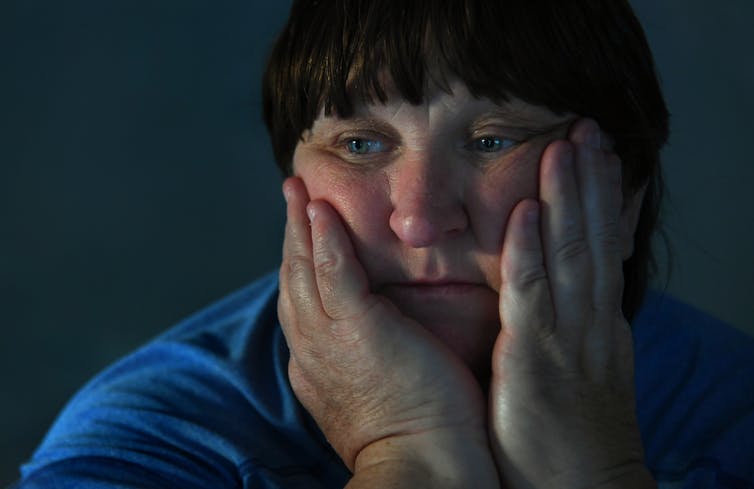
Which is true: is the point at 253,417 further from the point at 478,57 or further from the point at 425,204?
the point at 478,57

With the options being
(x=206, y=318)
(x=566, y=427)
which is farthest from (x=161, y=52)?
(x=566, y=427)

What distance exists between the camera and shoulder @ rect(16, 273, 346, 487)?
1477 mm

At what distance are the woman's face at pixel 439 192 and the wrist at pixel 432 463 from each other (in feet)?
0.44

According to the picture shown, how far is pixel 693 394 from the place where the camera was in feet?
5.39

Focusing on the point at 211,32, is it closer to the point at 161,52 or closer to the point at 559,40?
the point at 161,52

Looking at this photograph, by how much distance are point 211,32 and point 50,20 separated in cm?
34

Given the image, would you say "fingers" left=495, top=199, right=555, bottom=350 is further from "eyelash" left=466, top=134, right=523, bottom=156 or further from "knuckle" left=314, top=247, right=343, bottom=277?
"knuckle" left=314, top=247, right=343, bottom=277

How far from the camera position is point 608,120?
141 centimetres

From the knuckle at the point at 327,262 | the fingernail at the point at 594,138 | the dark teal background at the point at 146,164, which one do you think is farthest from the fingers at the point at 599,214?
the dark teal background at the point at 146,164

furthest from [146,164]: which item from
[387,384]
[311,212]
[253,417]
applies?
[387,384]

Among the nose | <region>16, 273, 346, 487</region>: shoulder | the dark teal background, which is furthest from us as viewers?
the dark teal background

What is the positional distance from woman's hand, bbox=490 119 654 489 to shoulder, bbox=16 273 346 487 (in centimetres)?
36

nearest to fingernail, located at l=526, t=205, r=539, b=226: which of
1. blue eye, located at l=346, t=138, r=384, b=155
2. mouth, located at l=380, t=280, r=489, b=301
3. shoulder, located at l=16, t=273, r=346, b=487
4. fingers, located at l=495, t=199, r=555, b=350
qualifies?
fingers, located at l=495, t=199, r=555, b=350

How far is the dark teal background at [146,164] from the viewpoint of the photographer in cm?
229
